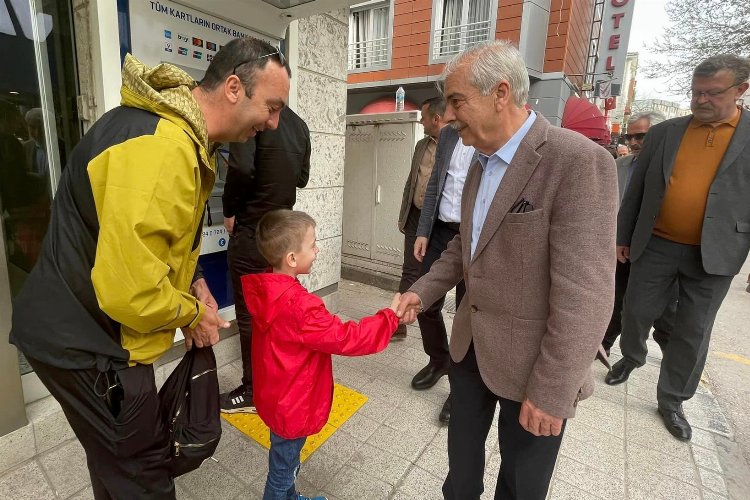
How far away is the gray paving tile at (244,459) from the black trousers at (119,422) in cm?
96

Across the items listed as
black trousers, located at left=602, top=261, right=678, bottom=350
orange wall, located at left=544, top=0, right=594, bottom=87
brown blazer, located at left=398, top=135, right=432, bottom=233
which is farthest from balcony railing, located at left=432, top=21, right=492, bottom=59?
black trousers, located at left=602, top=261, right=678, bottom=350

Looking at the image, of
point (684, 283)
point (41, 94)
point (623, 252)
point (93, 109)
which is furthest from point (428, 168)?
point (41, 94)

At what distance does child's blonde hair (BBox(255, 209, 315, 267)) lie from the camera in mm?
1618

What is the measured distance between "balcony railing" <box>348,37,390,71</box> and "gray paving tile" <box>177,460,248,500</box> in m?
10.4

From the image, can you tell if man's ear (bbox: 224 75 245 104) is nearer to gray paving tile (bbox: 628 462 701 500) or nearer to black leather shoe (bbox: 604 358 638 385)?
A: gray paving tile (bbox: 628 462 701 500)

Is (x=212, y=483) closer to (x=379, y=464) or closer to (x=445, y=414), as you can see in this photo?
(x=379, y=464)

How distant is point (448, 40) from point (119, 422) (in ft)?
34.4

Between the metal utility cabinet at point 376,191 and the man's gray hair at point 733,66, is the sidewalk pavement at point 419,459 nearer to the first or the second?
the man's gray hair at point 733,66

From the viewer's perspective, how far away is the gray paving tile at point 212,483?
2057mm

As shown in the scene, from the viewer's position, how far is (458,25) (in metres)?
9.55

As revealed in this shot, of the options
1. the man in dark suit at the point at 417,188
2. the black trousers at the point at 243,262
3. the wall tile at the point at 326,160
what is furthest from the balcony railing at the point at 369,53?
the black trousers at the point at 243,262

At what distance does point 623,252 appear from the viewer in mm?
3111

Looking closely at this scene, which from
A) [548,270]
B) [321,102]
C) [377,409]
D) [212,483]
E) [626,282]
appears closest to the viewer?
[548,270]

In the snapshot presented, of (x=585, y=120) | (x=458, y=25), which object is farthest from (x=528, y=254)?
(x=458, y=25)
